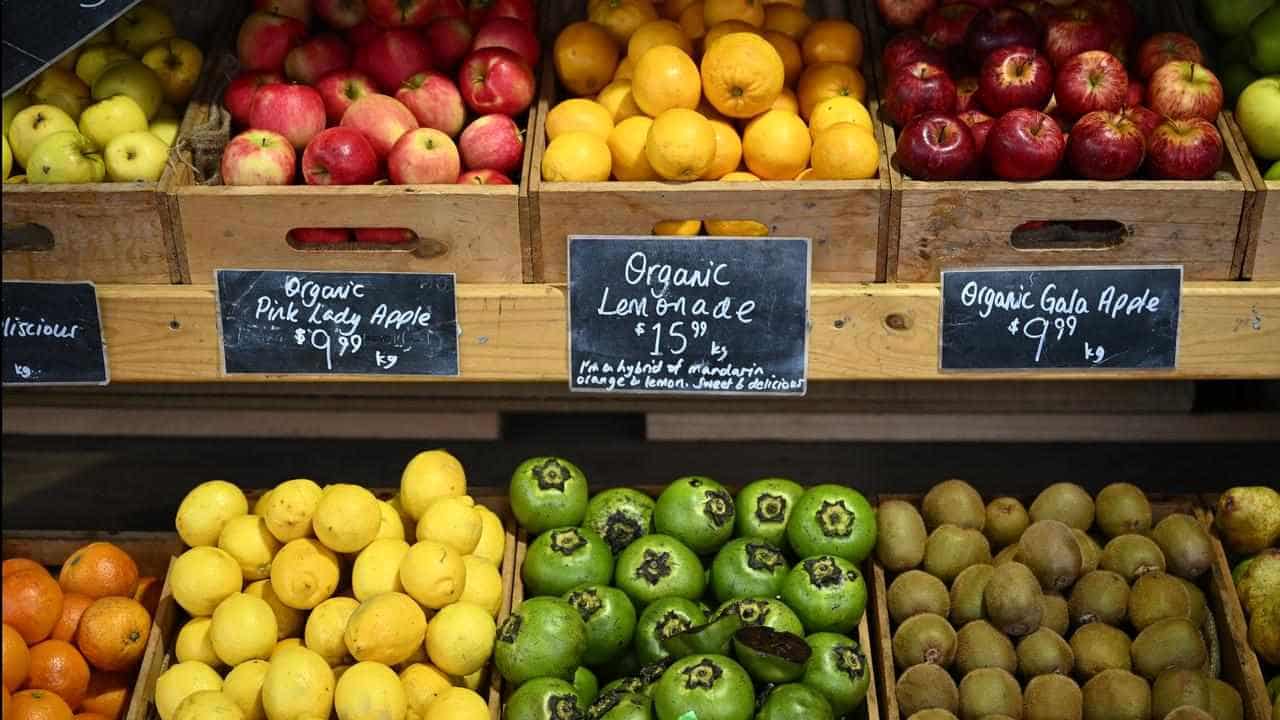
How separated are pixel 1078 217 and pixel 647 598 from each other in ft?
3.21

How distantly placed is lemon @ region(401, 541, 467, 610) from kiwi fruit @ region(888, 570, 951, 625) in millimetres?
783

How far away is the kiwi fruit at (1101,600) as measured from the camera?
7.06ft

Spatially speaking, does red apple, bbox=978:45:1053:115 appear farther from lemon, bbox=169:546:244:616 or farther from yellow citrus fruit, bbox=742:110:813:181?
lemon, bbox=169:546:244:616

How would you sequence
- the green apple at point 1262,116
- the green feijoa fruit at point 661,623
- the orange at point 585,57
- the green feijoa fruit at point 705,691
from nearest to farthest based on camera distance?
the green feijoa fruit at point 705,691 → the green feijoa fruit at point 661,623 → the green apple at point 1262,116 → the orange at point 585,57

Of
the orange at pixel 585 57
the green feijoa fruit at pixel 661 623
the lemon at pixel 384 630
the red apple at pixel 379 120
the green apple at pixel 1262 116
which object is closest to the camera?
the lemon at pixel 384 630

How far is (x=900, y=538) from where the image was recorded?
7.36 feet

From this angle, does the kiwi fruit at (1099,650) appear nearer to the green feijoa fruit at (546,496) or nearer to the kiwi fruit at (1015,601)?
the kiwi fruit at (1015,601)

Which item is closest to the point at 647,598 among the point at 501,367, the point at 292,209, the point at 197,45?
the point at 501,367

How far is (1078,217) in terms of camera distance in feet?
6.57

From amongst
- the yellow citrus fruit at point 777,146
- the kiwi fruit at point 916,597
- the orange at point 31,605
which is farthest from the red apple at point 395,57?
the kiwi fruit at point 916,597

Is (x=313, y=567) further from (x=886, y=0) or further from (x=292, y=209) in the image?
(x=886, y=0)

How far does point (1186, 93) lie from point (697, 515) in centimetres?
116

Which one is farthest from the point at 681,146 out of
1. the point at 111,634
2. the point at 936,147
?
the point at 111,634

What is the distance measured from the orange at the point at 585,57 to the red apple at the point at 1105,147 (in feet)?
2.94
